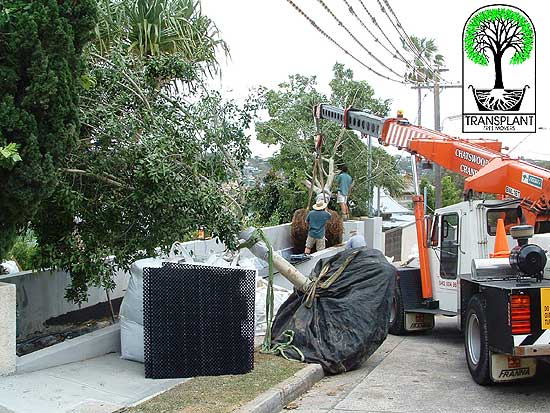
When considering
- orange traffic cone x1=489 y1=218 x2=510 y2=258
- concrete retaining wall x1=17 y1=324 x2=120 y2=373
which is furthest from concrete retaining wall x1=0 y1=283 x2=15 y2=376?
orange traffic cone x1=489 y1=218 x2=510 y2=258

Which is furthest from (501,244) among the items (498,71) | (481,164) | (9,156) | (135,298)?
(498,71)

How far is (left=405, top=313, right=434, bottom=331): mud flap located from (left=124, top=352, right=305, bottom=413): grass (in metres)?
3.75

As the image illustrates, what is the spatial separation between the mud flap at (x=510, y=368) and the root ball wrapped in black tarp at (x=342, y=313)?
1.70 meters

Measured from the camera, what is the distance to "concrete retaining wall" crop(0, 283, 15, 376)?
6.90 meters

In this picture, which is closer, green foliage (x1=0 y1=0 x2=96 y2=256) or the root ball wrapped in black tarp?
green foliage (x1=0 y1=0 x2=96 y2=256)

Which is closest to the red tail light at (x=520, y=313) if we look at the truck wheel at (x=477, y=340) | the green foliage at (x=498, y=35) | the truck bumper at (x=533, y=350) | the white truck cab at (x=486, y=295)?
the white truck cab at (x=486, y=295)

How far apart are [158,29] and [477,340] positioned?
5493 millimetres

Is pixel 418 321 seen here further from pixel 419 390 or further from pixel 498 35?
pixel 498 35

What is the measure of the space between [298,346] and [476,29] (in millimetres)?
9801

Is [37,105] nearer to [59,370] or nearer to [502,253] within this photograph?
[59,370]

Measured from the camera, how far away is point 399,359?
968cm

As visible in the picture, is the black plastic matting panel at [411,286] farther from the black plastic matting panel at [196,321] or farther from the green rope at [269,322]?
the black plastic matting panel at [196,321]

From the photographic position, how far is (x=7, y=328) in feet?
22.7

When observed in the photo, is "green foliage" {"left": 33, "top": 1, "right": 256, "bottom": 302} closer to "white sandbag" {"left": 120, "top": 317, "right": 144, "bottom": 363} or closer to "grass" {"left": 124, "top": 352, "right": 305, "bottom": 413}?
"white sandbag" {"left": 120, "top": 317, "right": 144, "bottom": 363}
